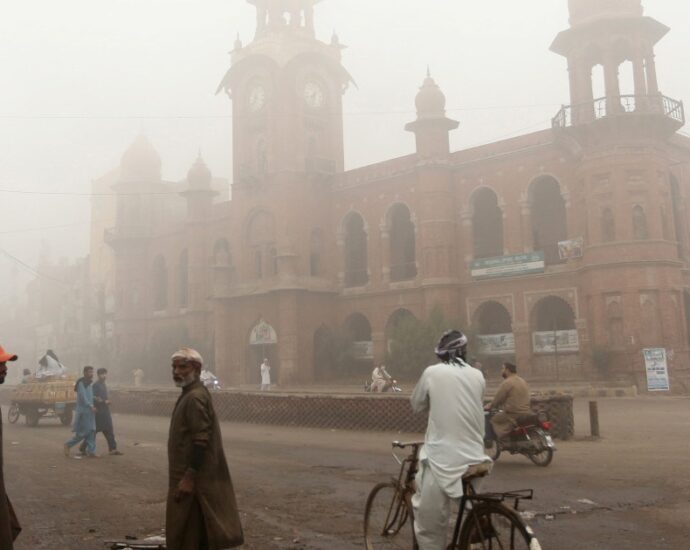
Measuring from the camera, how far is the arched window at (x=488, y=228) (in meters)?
35.0

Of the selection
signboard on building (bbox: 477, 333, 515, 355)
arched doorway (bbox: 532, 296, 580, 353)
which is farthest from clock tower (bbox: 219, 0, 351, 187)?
arched doorway (bbox: 532, 296, 580, 353)

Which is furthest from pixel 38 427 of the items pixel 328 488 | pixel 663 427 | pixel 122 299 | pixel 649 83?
pixel 122 299

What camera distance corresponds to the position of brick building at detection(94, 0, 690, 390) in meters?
27.5

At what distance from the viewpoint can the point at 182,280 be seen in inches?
1859

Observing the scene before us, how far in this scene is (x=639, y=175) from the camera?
27609 mm

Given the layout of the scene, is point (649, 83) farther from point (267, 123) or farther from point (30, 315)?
point (30, 315)

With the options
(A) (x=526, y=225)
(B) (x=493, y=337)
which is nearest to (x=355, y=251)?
(B) (x=493, y=337)

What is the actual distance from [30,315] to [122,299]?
44467 mm

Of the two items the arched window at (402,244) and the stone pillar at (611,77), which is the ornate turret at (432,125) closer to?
the arched window at (402,244)

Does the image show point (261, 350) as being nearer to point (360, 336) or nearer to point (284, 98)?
point (360, 336)

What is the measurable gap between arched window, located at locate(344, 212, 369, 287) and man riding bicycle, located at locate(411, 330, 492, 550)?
32893mm

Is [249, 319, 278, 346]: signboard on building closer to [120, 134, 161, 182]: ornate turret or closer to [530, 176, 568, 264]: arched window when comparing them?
[530, 176, 568, 264]: arched window

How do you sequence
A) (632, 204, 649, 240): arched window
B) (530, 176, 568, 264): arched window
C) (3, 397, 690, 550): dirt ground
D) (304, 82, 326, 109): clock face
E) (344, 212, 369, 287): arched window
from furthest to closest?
1. (304, 82, 326, 109): clock face
2. (344, 212, 369, 287): arched window
3. (530, 176, 568, 264): arched window
4. (632, 204, 649, 240): arched window
5. (3, 397, 690, 550): dirt ground

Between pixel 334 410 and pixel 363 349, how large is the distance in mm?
20486
